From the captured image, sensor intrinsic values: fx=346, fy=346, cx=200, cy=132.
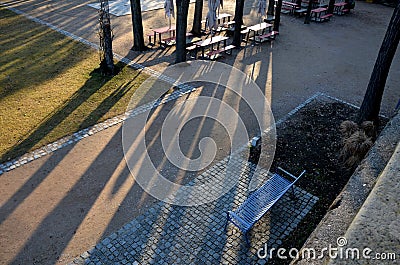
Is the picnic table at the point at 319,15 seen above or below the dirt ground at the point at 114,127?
above

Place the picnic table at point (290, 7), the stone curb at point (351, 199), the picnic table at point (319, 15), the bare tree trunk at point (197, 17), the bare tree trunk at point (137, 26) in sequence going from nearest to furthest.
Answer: the stone curb at point (351, 199), the bare tree trunk at point (137, 26), the bare tree trunk at point (197, 17), the picnic table at point (319, 15), the picnic table at point (290, 7)

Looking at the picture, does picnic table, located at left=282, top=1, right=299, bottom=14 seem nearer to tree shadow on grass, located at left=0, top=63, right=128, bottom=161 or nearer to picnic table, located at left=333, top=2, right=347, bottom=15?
picnic table, located at left=333, top=2, right=347, bottom=15

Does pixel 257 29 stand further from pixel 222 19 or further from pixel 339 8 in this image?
pixel 339 8

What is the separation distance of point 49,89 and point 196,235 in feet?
25.0

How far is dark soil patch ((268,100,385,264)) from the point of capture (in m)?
7.10

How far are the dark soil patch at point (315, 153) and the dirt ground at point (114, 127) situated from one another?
2.71 ft

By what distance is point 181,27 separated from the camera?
508 inches

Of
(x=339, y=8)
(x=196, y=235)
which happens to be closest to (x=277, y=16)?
(x=339, y=8)

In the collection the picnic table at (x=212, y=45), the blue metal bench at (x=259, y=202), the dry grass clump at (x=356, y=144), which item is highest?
the picnic table at (x=212, y=45)

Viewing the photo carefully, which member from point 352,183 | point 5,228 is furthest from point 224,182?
point 5,228

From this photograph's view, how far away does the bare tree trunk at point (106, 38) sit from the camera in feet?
38.0

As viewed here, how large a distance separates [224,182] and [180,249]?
2.08 meters

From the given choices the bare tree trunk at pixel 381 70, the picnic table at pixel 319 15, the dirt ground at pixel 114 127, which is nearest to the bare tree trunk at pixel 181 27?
the dirt ground at pixel 114 127

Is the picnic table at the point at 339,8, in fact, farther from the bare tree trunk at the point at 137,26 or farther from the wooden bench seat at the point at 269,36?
the bare tree trunk at the point at 137,26
